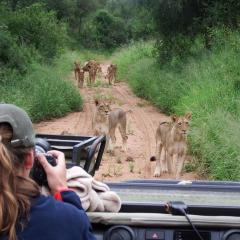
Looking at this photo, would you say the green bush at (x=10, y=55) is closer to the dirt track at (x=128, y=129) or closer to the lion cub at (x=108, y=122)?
the dirt track at (x=128, y=129)

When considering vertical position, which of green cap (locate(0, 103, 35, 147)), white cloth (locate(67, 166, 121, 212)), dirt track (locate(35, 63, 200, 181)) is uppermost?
green cap (locate(0, 103, 35, 147))

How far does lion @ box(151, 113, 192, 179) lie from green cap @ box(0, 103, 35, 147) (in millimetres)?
7457

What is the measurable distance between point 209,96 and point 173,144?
3832 mm

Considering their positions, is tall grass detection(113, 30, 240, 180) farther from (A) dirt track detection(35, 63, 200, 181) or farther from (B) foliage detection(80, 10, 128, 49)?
(B) foliage detection(80, 10, 128, 49)

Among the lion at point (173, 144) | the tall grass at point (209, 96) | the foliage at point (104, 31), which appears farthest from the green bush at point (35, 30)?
the foliage at point (104, 31)

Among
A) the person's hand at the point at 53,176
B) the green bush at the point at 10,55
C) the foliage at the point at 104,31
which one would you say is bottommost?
the person's hand at the point at 53,176

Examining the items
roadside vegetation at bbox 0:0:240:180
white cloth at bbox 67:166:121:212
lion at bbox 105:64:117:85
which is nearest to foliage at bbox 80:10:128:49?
roadside vegetation at bbox 0:0:240:180

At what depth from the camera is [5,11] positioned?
23062mm

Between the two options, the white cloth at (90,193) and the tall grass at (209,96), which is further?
the tall grass at (209,96)

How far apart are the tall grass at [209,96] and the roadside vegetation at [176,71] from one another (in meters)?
0.02

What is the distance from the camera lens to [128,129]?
49.1 feet

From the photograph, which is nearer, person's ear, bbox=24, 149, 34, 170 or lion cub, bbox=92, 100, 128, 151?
person's ear, bbox=24, 149, 34, 170

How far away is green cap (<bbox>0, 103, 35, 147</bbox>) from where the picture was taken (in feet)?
7.71

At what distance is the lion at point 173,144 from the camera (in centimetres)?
996
